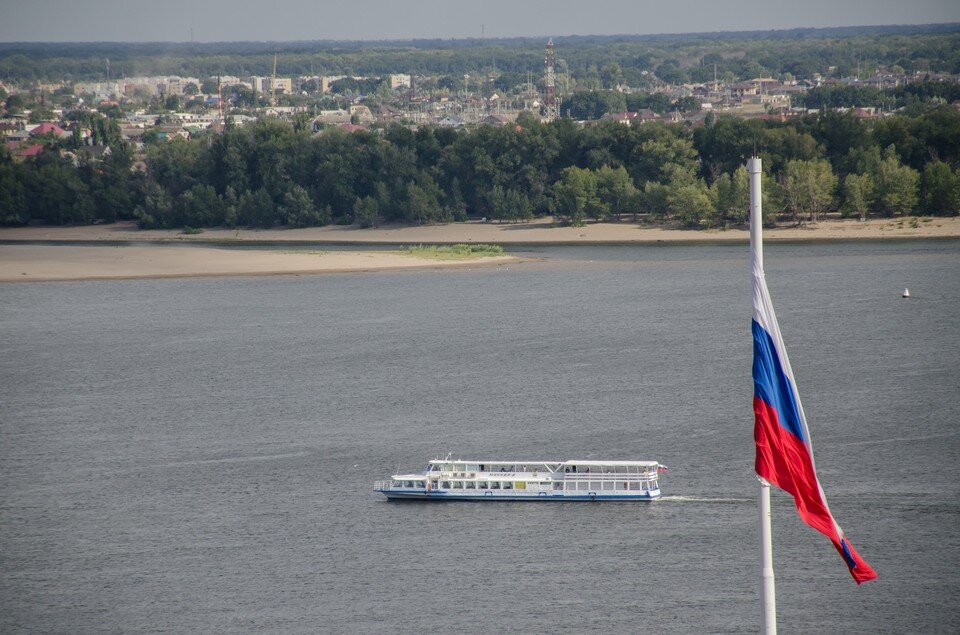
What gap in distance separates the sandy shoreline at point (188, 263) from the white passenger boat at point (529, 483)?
61.2 m

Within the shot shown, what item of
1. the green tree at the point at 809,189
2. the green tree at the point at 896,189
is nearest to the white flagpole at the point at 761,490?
the green tree at the point at 809,189

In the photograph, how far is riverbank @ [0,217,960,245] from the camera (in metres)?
113

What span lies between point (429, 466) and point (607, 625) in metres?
14.6

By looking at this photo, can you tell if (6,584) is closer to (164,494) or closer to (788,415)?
(164,494)

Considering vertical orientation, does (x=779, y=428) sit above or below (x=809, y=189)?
above

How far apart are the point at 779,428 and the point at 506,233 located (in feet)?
365

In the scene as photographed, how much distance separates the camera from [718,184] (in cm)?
12019

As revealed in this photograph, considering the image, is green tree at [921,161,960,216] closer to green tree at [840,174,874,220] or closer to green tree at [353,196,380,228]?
green tree at [840,174,874,220]

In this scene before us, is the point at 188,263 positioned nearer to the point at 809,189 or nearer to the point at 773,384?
the point at 809,189

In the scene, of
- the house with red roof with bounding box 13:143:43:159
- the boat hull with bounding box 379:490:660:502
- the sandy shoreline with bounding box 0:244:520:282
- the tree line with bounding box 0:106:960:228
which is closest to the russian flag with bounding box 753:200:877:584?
the boat hull with bounding box 379:490:660:502

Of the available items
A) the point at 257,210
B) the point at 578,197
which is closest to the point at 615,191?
the point at 578,197

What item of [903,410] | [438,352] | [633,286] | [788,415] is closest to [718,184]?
[633,286]

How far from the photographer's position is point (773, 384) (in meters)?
14.6

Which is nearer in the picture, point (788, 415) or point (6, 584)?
point (788, 415)
